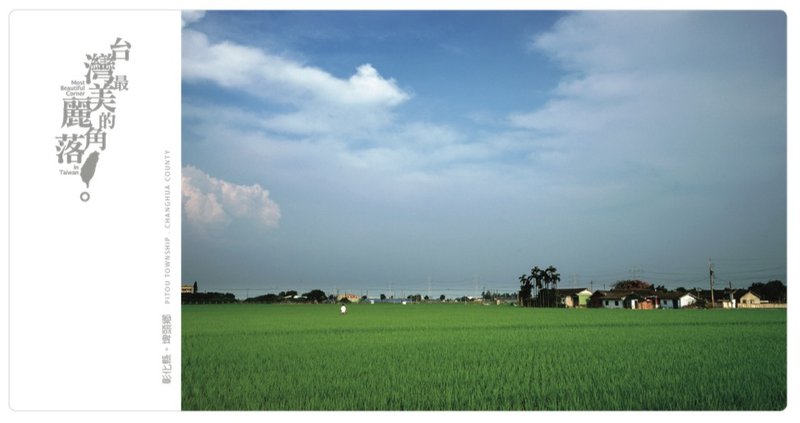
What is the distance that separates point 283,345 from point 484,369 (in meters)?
5.76

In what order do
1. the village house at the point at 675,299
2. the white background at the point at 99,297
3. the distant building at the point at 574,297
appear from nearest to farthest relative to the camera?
1. the white background at the point at 99,297
2. the village house at the point at 675,299
3. the distant building at the point at 574,297

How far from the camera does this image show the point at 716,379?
8203 mm

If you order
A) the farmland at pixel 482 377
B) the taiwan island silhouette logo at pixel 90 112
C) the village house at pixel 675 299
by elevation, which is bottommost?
the village house at pixel 675 299

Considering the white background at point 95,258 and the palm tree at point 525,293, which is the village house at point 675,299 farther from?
the white background at point 95,258

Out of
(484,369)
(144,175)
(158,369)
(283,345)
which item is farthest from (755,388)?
(283,345)

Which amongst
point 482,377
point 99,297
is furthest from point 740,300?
point 99,297

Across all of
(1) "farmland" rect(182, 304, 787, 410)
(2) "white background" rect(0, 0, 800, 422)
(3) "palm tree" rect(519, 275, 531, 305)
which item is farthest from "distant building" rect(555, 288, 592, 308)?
(2) "white background" rect(0, 0, 800, 422)

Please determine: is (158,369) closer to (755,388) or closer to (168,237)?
(168,237)

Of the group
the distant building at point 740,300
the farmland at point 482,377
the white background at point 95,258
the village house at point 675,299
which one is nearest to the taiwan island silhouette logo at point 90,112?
the white background at point 95,258

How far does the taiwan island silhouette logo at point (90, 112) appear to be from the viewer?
6.35m

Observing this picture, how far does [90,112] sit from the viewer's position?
6.44m

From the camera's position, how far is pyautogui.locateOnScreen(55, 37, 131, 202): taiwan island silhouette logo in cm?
635

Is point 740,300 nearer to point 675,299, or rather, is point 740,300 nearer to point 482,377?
point 675,299

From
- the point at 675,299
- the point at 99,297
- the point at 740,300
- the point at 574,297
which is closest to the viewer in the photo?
the point at 99,297
